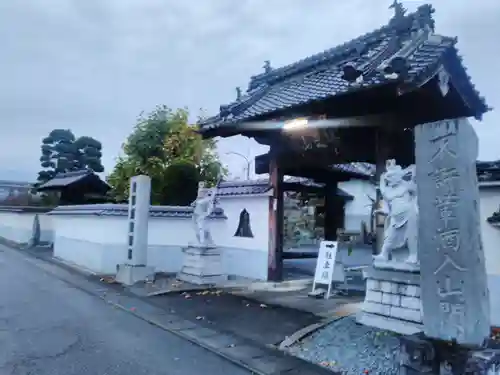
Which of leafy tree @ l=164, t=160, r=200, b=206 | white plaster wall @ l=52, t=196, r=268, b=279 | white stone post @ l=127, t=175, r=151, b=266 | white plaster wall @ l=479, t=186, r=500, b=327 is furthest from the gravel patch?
leafy tree @ l=164, t=160, r=200, b=206

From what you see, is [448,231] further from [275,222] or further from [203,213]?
[203,213]

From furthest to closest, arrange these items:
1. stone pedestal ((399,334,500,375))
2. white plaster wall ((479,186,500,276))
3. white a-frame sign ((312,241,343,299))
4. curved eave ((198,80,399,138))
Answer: white a-frame sign ((312,241,343,299))
curved eave ((198,80,399,138))
white plaster wall ((479,186,500,276))
stone pedestal ((399,334,500,375))

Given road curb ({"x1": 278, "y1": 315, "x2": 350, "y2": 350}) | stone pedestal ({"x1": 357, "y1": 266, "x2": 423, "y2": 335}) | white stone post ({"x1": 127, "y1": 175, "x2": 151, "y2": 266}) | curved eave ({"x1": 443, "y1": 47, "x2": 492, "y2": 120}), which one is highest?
curved eave ({"x1": 443, "y1": 47, "x2": 492, "y2": 120})

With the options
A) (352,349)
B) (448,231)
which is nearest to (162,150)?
(352,349)

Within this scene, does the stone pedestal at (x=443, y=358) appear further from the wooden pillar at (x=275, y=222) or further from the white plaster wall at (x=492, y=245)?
the wooden pillar at (x=275, y=222)

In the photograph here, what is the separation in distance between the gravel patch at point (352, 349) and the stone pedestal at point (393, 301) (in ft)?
0.70

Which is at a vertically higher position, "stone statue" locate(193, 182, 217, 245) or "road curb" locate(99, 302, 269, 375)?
"stone statue" locate(193, 182, 217, 245)

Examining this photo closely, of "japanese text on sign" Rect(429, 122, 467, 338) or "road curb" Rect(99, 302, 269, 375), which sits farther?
"road curb" Rect(99, 302, 269, 375)

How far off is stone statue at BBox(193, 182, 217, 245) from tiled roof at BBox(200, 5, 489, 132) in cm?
257

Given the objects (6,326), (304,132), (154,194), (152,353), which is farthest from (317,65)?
(154,194)

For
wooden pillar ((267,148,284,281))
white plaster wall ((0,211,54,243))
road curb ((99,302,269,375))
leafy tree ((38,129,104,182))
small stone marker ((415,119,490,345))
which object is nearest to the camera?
small stone marker ((415,119,490,345))

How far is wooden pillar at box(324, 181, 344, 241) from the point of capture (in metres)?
17.4

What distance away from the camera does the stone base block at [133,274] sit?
1341 cm

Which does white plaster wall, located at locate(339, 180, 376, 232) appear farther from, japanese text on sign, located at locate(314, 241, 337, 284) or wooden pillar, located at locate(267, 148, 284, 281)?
japanese text on sign, located at locate(314, 241, 337, 284)
